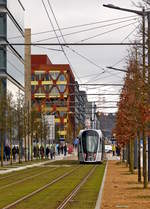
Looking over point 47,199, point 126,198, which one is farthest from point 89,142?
point 47,199

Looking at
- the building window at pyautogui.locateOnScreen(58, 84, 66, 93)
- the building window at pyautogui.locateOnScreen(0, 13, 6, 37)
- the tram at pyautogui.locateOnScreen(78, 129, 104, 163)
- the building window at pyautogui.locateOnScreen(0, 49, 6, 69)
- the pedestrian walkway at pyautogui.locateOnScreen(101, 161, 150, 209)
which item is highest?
the building window at pyautogui.locateOnScreen(0, 13, 6, 37)

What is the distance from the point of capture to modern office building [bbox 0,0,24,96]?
89.8 meters

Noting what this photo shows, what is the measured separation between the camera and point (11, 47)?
95375mm

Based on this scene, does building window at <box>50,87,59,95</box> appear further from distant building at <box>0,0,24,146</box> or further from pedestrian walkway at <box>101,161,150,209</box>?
pedestrian walkway at <box>101,161,150,209</box>

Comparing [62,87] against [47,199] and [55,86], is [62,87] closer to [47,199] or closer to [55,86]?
[55,86]

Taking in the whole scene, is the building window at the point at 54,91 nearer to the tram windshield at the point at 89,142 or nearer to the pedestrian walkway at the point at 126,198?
the tram windshield at the point at 89,142

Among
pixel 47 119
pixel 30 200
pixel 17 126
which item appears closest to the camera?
pixel 30 200

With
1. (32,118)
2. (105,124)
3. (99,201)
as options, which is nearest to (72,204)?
(99,201)

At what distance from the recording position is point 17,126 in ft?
236

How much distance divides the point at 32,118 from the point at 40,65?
9568 centimetres

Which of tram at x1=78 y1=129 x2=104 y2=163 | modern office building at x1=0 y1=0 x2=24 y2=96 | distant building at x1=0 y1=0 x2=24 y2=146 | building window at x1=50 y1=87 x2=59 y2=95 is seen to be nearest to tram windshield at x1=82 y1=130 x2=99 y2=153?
tram at x1=78 y1=129 x2=104 y2=163

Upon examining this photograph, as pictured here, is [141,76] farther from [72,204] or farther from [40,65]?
[40,65]

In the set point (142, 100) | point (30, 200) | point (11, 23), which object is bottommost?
point (30, 200)

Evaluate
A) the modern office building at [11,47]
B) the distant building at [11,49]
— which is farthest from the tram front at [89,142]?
the modern office building at [11,47]
